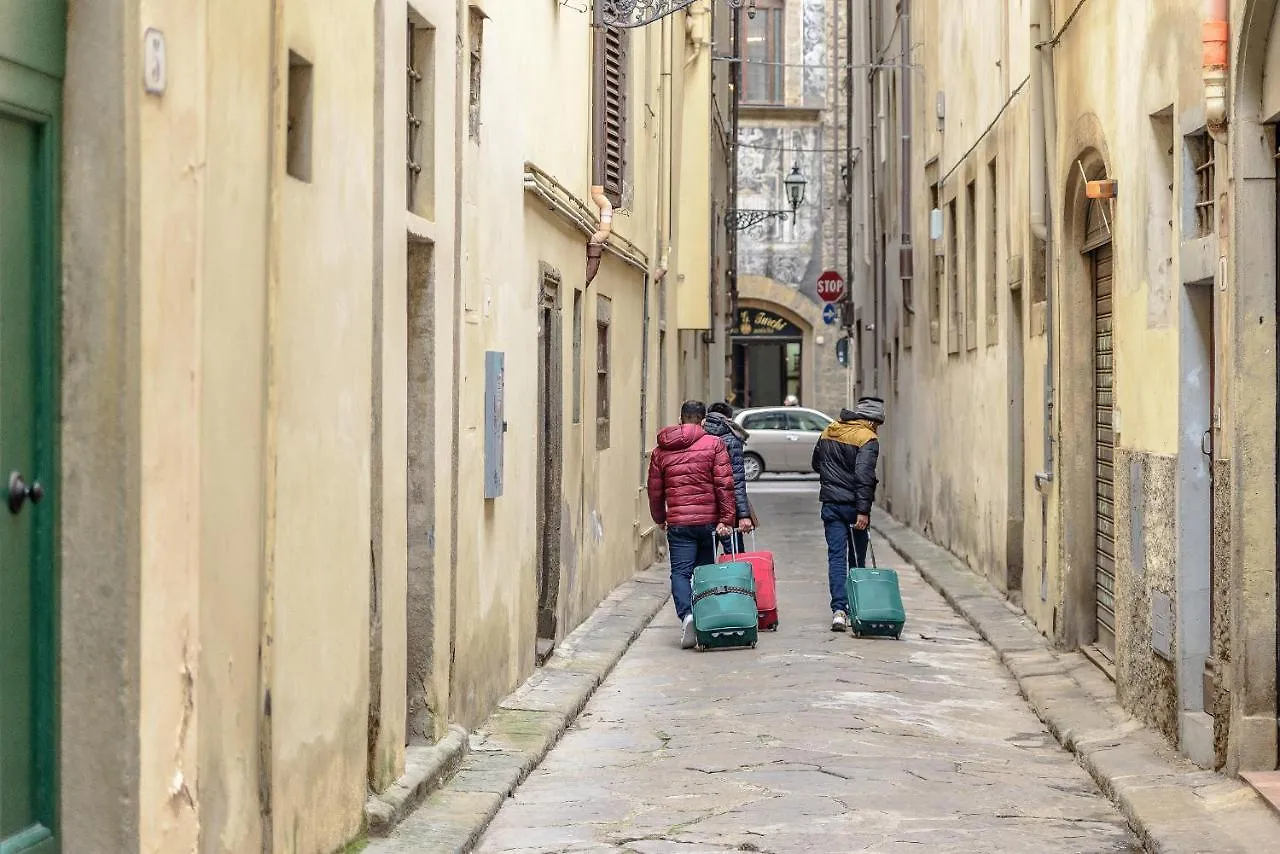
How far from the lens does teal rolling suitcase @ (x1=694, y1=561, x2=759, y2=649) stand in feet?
42.1

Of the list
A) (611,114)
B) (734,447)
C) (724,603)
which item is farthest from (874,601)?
(611,114)

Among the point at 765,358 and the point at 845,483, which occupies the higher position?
the point at 765,358

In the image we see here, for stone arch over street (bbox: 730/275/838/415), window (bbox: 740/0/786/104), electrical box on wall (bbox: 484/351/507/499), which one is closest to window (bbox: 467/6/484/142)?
electrical box on wall (bbox: 484/351/507/499)

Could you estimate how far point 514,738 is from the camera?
9.18 meters

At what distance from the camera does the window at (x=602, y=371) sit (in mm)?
15188

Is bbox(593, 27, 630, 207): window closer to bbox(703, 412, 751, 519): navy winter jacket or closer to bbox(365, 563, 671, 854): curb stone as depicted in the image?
bbox(703, 412, 751, 519): navy winter jacket

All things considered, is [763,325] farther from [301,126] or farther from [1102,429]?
[301,126]

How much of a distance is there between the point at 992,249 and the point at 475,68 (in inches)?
333

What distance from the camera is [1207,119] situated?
8055 millimetres

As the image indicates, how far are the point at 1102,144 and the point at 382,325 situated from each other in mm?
5240

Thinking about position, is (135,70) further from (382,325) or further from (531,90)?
(531,90)

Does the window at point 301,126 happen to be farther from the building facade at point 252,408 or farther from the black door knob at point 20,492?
the black door knob at point 20,492

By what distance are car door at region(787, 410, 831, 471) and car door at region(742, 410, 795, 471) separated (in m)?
0.14

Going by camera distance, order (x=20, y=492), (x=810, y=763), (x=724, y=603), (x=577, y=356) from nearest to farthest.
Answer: (x=20, y=492)
(x=810, y=763)
(x=724, y=603)
(x=577, y=356)
